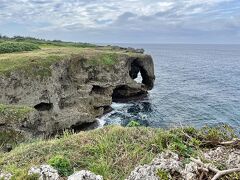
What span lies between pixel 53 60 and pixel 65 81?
3.40 metres

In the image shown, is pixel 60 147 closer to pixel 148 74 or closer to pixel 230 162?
pixel 230 162

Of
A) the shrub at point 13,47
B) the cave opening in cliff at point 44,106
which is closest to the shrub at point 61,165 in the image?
the cave opening in cliff at point 44,106

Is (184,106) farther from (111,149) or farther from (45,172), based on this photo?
(45,172)

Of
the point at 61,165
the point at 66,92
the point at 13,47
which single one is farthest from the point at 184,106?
the point at 61,165

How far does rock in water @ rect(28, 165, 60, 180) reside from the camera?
938 centimetres

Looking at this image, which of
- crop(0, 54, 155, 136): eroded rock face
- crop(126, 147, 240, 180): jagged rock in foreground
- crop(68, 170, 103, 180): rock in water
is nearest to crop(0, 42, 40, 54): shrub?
crop(0, 54, 155, 136): eroded rock face

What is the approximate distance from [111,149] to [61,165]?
1776 mm

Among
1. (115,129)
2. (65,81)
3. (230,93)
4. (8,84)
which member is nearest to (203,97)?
(230,93)

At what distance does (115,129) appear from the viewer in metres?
12.2

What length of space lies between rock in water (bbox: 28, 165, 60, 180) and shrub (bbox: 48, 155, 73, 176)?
1.25ft

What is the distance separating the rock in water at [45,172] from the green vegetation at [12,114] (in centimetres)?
2067

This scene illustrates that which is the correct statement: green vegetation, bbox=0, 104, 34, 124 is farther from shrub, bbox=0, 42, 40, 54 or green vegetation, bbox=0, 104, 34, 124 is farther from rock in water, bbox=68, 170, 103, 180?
shrub, bbox=0, 42, 40, 54

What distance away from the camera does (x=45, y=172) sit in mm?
9484

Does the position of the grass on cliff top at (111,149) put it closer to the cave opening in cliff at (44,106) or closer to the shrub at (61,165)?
the shrub at (61,165)
